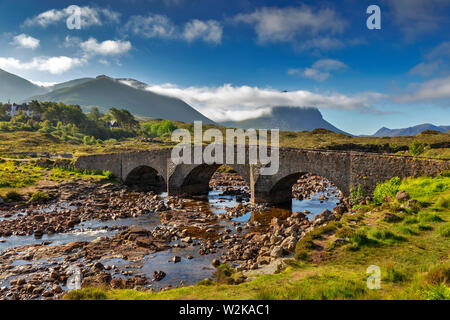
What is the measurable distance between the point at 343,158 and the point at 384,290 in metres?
14.9

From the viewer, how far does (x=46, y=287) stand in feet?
37.6

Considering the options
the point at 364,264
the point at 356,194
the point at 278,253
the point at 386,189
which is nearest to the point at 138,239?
the point at 278,253

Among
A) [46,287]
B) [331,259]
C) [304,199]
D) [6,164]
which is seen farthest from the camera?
[6,164]

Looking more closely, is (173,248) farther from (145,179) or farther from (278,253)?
(145,179)

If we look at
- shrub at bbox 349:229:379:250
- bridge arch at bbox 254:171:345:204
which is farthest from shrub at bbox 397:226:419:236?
bridge arch at bbox 254:171:345:204

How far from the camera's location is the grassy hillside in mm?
6367

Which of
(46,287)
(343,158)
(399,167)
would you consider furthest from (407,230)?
(46,287)

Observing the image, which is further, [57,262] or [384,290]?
[57,262]

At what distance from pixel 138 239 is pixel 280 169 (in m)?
12.6

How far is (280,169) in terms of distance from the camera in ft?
79.0

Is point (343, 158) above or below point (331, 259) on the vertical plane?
above
